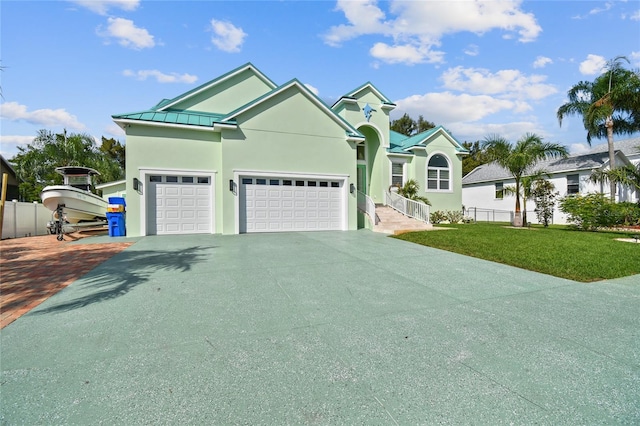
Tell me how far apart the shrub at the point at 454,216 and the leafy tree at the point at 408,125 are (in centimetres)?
2576

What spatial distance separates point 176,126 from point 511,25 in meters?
14.0

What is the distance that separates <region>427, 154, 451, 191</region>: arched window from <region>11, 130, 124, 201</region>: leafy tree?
85.3 ft

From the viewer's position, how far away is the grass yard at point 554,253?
6559mm

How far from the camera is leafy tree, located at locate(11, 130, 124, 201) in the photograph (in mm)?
24016

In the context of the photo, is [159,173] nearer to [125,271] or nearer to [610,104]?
[125,271]

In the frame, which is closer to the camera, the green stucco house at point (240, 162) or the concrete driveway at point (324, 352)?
the concrete driveway at point (324, 352)

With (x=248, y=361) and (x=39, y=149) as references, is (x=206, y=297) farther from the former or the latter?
(x=39, y=149)

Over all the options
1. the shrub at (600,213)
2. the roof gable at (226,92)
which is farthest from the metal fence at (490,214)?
the roof gable at (226,92)

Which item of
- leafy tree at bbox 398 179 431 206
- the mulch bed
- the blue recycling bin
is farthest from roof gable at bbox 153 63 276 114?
leafy tree at bbox 398 179 431 206

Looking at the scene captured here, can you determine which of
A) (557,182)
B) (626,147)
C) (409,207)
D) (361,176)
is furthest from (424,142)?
(626,147)

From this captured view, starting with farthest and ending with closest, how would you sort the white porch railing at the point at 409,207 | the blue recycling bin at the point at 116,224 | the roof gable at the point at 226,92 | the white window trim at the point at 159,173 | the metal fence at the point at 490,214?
1. the metal fence at the point at 490,214
2. the white porch railing at the point at 409,207
3. the roof gable at the point at 226,92
4. the white window trim at the point at 159,173
5. the blue recycling bin at the point at 116,224

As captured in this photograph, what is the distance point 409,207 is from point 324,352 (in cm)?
1416

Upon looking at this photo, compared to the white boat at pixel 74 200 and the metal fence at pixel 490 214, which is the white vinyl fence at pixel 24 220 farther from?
the metal fence at pixel 490 214

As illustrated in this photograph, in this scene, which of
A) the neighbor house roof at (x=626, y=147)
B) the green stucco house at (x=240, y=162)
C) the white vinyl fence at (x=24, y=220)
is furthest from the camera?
the neighbor house roof at (x=626, y=147)
